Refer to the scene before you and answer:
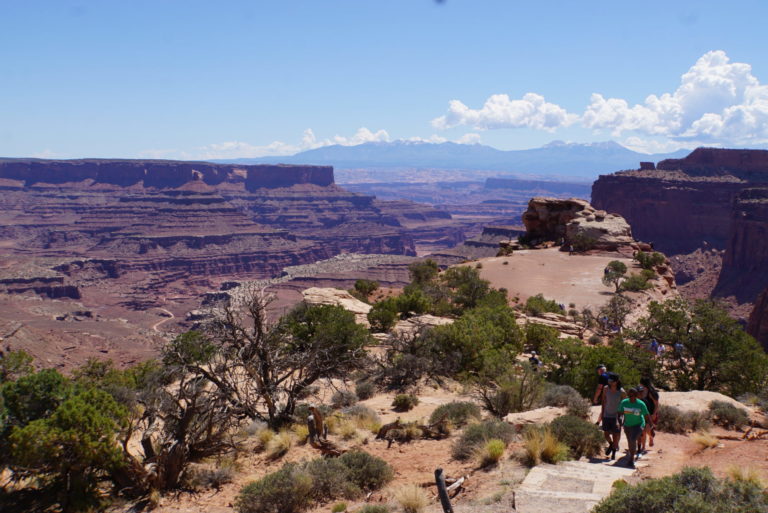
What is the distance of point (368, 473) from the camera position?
461 inches

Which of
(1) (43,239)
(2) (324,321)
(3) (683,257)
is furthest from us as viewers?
(1) (43,239)

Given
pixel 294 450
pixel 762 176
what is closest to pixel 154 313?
pixel 294 450

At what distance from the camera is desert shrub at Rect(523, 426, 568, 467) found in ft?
35.2

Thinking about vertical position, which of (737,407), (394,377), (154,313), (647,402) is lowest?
(154,313)

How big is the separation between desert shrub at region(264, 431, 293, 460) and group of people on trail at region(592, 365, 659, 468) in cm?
715

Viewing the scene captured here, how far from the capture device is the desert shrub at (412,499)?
973 cm

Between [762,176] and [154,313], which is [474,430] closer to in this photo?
[154,313]

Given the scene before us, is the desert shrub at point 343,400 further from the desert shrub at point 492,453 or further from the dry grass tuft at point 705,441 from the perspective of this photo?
the dry grass tuft at point 705,441

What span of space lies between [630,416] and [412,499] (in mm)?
4396

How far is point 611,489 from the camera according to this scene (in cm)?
933

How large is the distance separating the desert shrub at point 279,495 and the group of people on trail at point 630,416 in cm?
585

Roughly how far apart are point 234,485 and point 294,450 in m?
1.78

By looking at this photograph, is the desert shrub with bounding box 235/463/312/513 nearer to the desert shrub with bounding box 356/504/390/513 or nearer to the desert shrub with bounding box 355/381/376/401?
the desert shrub with bounding box 356/504/390/513

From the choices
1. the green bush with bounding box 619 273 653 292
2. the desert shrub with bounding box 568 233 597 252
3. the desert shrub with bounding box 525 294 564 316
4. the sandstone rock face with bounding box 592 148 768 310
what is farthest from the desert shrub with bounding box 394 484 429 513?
the sandstone rock face with bounding box 592 148 768 310
